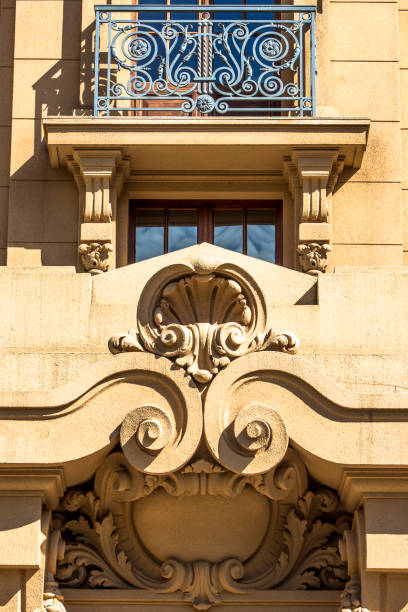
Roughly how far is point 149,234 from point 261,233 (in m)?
1.26

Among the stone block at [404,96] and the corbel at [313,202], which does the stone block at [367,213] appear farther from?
the stone block at [404,96]

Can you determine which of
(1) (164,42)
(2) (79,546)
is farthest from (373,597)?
(1) (164,42)

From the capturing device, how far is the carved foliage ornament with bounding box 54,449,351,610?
12758 millimetres

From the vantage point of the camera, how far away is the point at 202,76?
1745 centimetres

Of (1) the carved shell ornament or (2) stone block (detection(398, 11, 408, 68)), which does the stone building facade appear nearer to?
(1) the carved shell ornament

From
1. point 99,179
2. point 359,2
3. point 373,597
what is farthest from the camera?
point 359,2

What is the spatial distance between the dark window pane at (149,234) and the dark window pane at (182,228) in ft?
0.37

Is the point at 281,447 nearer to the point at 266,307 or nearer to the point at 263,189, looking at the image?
the point at 266,307

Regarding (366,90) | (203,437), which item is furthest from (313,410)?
(366,90)

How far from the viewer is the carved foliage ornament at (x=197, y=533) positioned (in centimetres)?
1276

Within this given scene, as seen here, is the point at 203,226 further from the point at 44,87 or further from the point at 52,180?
the point at 44,87

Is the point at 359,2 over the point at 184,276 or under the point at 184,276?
over

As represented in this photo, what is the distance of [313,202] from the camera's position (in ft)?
55.1

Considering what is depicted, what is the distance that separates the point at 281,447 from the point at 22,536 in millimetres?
2175
